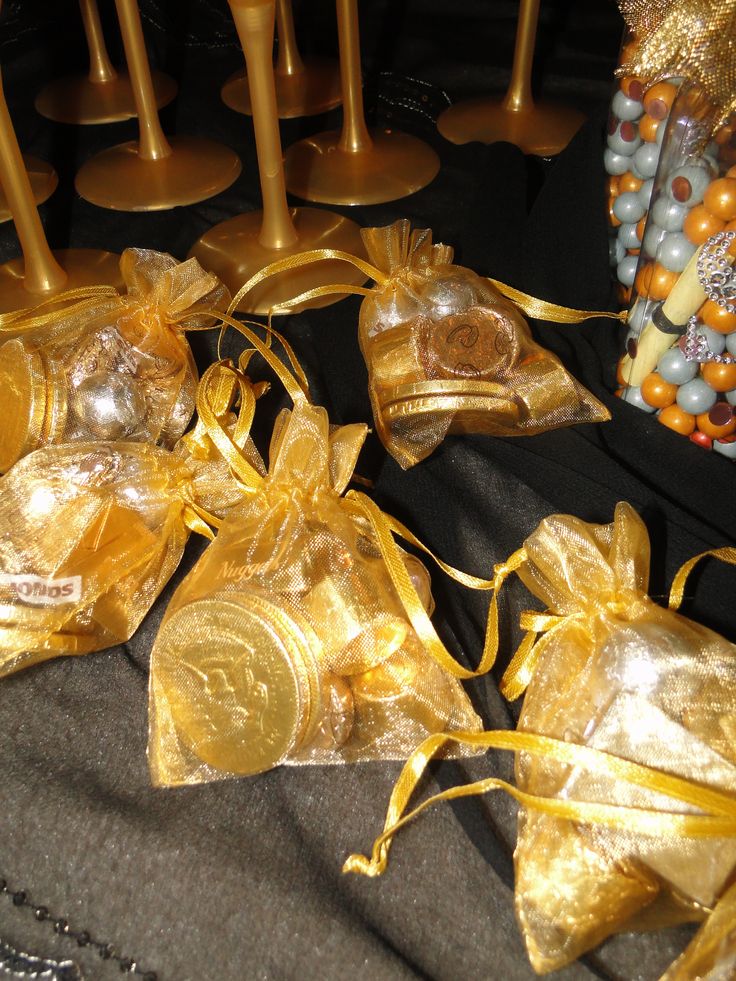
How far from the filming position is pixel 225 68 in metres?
1.24

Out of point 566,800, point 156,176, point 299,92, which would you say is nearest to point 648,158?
point 566,800

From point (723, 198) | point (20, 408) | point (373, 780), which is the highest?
point (723, 198)

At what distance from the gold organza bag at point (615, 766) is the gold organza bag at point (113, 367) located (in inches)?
11.4

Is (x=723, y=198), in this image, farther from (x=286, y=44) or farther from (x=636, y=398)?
(x=286, y=44)

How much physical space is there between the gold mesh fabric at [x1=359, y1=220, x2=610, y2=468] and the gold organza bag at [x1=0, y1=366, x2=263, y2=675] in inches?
4.1

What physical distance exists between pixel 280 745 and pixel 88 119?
0.93m

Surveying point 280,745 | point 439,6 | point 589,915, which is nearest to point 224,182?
point 439,6

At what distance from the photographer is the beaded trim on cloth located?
44 cm

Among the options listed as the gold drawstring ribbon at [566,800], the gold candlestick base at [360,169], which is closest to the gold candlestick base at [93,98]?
the gold candlestick base at [360,169]

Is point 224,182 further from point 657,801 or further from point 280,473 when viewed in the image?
point 657,801

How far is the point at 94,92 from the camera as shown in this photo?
1.18 meters

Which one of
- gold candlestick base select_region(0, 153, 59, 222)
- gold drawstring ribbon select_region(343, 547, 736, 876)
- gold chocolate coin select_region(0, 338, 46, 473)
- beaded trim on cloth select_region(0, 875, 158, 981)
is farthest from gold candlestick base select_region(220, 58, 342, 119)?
beaded trim on cloth select_region(0, 875, 158, 981)

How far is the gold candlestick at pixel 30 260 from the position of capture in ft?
2.50

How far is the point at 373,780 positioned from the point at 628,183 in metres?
0.44
